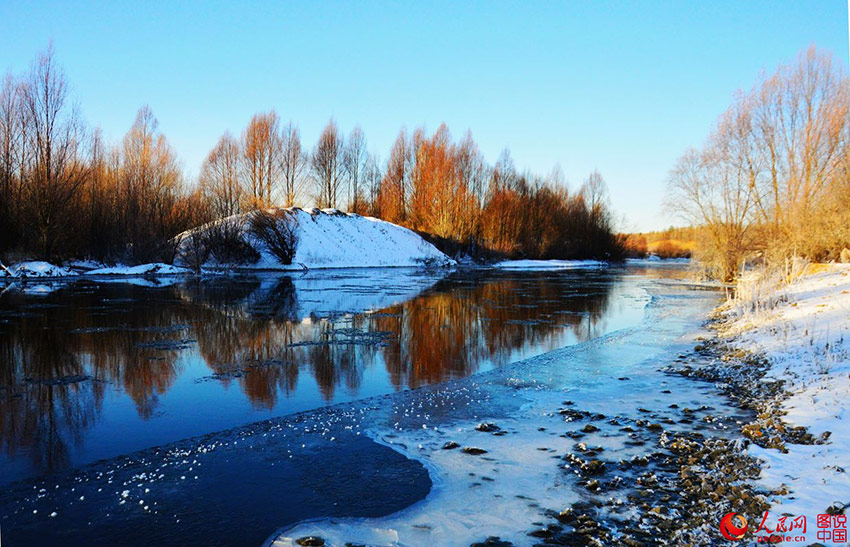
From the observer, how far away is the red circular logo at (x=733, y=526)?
303 centimetres

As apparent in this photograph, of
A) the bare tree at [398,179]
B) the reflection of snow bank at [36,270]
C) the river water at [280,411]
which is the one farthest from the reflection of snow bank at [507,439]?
the bare tree at [398,179]

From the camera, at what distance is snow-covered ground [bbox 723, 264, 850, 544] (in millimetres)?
3444

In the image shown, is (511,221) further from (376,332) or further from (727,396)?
(727,396)

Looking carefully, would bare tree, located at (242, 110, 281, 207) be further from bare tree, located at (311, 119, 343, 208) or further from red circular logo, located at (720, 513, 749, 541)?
red circular logo, located at (720, 513, 749, 541)

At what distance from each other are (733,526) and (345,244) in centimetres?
4106

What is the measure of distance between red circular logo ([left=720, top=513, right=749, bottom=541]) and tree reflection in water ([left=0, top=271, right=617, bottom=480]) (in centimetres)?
400

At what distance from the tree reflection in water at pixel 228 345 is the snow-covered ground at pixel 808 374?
3.23 m

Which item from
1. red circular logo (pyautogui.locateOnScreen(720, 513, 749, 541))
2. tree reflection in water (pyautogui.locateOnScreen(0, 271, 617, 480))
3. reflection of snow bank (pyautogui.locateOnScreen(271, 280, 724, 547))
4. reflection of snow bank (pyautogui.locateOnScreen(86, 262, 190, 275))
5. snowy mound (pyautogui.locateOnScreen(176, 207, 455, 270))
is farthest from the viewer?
snowy mound (pyautogui.locateOnScreen(176, 207, 455, 270))

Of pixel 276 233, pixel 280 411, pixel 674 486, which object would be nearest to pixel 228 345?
pixel 280 411

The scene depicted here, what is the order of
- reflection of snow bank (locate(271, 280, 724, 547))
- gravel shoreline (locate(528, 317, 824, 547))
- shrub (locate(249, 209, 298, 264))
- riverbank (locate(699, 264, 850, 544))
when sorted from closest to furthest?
gravel shoreline (locate(528, 317, 824, 547)), reflection of snow bank (locate(271, 280, 724, 547)), riverbank (locate(699, 264, 850, 544)), shrub (locate(249, 209, 298, 264))

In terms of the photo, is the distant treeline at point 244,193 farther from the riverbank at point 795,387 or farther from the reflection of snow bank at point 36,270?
the riverbank at point 795,387

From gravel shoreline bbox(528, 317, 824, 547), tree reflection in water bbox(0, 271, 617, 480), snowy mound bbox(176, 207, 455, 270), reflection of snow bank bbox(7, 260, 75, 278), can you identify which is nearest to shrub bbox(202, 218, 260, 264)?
snowy mound bbox(176, 207, 455, 270)

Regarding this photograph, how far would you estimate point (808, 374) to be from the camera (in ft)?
20.5

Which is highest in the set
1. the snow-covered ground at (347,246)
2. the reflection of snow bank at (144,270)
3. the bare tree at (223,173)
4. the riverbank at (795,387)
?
the bare tree at (223,173)
